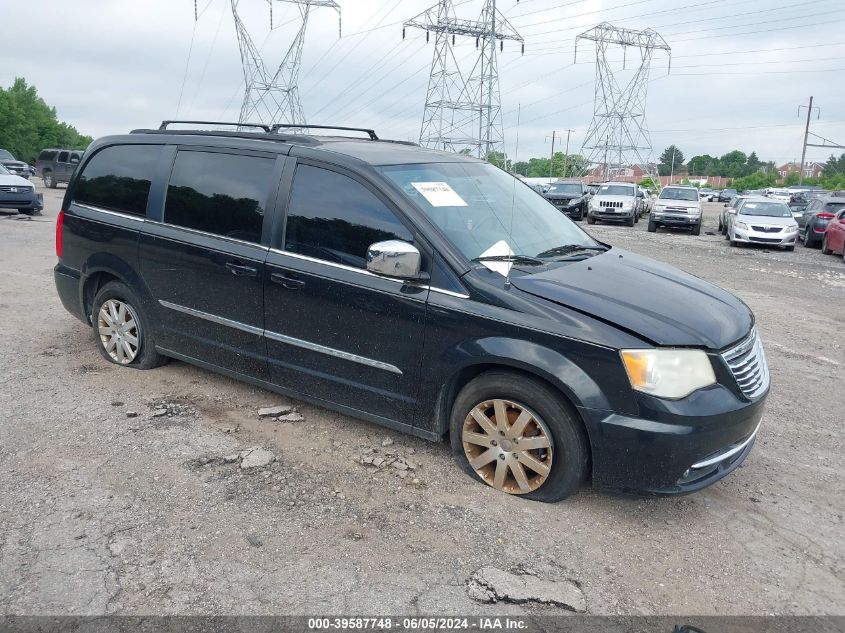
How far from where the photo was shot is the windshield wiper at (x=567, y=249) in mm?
4148

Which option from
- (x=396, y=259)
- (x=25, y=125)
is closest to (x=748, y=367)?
(x=396, y=259)

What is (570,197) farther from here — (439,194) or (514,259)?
(514,259)

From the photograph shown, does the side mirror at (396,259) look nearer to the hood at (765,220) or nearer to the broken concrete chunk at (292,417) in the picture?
the broken concrete chunk at (292,417)

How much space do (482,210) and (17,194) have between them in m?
17.4

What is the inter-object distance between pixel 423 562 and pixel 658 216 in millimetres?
21275

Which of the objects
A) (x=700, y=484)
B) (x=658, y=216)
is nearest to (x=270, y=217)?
(x=700, y=484)

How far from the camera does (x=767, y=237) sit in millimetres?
17984

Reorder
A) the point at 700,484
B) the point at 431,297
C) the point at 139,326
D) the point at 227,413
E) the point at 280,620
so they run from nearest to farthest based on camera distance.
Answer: the point at 280,620 → the point at 700,484 → the point at 431,297 → the point at 227,413 → the point at 139,326

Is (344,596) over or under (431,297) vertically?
under

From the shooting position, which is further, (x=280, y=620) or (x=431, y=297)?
(x=431, y=297)

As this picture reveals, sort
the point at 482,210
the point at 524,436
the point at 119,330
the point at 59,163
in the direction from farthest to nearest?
1. the point at 59,163
2. the point at 119,330
3. the point at 482,210
4. the point at 524,436

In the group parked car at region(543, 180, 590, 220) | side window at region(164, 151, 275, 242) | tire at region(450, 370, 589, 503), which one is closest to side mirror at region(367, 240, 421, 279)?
tire at region(450, 370, 589, 503)

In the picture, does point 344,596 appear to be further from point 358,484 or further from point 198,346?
point 198,346

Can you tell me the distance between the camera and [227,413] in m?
4.57
